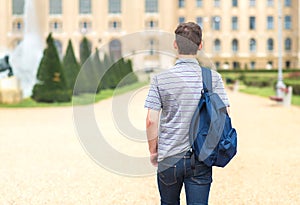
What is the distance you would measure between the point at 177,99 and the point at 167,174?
1.22ft

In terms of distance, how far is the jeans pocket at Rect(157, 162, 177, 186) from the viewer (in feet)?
7.99

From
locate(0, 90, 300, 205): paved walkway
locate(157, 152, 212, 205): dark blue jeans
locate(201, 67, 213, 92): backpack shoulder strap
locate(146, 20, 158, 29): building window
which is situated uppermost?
locate(146, 20, 158, 29): building window

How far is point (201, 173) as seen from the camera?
2.42m

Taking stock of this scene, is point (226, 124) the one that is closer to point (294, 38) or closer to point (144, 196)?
point (144, 196)

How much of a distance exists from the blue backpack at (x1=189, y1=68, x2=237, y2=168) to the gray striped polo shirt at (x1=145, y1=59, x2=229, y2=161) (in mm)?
32

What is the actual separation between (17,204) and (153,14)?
52086 mm

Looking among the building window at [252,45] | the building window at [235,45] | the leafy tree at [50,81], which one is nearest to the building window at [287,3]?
the building window at [252,45]

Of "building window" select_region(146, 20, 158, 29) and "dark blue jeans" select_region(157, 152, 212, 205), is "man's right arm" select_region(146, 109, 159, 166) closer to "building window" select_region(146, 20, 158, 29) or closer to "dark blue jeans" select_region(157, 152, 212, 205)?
"dark blue jeans" select_region(157, 152, 212, 205)

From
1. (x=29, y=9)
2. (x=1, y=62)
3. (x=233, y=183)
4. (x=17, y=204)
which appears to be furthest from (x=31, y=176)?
(x=29, y=9)

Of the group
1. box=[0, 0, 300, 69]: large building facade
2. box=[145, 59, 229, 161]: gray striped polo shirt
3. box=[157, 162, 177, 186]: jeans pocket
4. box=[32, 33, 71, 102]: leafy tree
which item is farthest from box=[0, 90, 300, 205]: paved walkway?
box=[0, 0, 300, 69]: large building facade

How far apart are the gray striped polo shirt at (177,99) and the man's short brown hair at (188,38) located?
0.05 m

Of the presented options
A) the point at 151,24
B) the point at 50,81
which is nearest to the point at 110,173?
the point at 50,81

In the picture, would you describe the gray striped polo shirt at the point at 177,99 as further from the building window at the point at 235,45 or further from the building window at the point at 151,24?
the building window at the point at 235,45

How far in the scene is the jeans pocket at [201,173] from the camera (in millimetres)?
A: 2410
